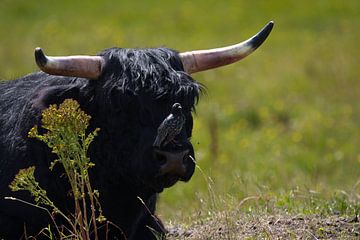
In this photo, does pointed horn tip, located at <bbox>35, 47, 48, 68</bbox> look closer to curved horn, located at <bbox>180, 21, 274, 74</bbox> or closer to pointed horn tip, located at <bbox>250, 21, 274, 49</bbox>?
curved horn, located at <bbox>180, 21, 274, 74</bbox>

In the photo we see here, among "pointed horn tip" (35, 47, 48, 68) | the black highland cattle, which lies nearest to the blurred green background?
the black highland cattle

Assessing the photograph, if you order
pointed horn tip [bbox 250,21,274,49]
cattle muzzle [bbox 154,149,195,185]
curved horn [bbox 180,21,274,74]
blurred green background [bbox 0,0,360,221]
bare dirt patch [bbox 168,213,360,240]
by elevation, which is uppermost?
pointed horn tip [bbox 250,21,274,49]

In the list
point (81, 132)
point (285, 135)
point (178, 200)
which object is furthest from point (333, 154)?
point (81, 132)

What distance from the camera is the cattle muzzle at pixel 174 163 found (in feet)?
21.1

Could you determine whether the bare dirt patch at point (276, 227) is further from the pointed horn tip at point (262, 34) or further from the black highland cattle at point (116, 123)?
the pointed horn tip at point (262, 34)

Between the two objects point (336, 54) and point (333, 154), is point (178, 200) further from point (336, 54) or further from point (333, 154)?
point (336, 54)

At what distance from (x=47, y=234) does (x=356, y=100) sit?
13213 mm

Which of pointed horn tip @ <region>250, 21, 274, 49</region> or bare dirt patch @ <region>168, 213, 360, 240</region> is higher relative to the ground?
pointed horn tip @ <region>250, 21, 274, 49</region>

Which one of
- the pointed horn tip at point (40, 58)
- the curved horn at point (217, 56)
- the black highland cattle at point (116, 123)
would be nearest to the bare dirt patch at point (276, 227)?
the black highland cattle at point (116, 123)

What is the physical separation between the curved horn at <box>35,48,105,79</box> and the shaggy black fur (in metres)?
0.07

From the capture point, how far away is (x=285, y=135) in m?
17.2

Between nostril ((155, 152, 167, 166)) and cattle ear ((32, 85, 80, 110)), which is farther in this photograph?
cattle ear ((32, 85, 80, 110))

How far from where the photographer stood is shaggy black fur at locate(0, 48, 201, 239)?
272 inches

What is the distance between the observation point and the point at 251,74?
21203 mm
